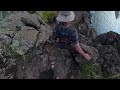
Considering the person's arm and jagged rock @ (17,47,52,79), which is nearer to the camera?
the person's arm

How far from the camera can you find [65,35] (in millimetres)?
3922

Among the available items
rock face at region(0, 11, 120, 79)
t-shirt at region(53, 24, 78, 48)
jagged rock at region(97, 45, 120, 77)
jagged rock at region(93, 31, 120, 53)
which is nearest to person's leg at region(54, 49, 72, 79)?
rock face at region(0, 11, 120, 79)

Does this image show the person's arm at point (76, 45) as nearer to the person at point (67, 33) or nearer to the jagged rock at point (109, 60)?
the person at point (67, 33)

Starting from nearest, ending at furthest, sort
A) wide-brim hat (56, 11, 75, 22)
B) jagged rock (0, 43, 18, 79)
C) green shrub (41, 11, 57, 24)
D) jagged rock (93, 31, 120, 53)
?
wide-brim hat (56, 11, 75, 22) → jagged rock (0, 43, 18, 79) → jagged rock (93, 31, 120, 53) → green shrub (41, 11, 57, 24)

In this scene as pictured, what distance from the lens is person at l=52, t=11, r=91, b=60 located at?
3.81 m

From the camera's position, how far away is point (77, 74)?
4.12m

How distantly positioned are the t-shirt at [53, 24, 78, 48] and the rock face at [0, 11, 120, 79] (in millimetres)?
180

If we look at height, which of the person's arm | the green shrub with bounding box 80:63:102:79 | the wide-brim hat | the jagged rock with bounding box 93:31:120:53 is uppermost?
the wide-brim hat

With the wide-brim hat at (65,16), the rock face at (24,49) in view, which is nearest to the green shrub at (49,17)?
the rock face at (24,49)

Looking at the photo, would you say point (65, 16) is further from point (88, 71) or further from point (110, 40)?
point (110, 40)

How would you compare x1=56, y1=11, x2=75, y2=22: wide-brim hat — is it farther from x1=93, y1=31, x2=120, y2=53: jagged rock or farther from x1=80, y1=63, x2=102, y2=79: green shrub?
x1=93, y1=31, x2=120, y2=53: jagged rock

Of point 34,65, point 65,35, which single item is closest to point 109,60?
point 65,35
